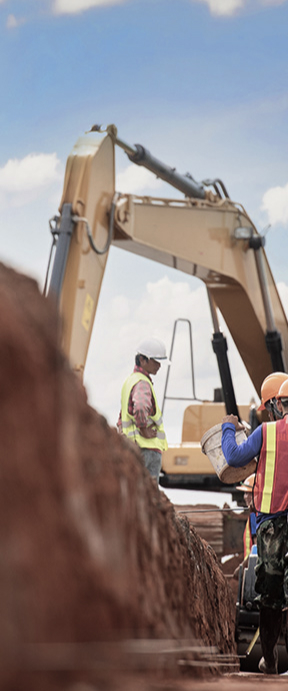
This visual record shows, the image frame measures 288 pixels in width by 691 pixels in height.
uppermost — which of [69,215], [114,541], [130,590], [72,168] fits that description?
[72,168]

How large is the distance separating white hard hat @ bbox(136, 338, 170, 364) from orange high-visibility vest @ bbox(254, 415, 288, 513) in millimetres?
3014

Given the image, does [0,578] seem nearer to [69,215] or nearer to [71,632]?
[71,632]

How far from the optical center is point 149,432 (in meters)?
7.75

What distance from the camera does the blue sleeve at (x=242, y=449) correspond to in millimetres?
5160

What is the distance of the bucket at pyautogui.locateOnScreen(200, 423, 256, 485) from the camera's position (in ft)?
17.9

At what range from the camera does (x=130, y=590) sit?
6.16 ft

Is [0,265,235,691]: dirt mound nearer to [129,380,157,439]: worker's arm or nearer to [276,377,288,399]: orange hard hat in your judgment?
[276,377,288,399]: orange hard hat

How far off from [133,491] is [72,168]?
7.43 meters

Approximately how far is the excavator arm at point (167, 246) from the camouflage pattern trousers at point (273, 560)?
3.44 metres

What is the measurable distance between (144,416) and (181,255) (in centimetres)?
417

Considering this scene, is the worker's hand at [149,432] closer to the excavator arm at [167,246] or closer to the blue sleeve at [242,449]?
the excavator arm at [167,246]

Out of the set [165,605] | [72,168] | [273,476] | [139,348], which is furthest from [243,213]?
[165,605]

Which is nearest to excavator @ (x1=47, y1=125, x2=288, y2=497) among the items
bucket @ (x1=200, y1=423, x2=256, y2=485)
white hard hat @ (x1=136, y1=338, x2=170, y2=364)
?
white hard hat @ (x1=136, y1=338, x2=170, y2=364)

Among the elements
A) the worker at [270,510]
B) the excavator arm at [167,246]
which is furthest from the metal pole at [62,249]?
the worker at [270,510]
